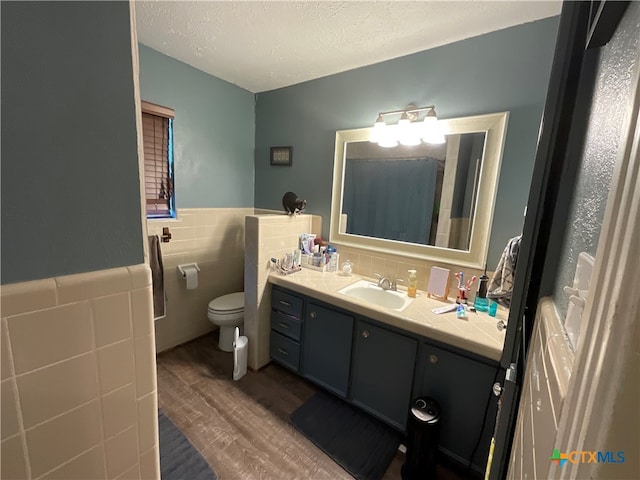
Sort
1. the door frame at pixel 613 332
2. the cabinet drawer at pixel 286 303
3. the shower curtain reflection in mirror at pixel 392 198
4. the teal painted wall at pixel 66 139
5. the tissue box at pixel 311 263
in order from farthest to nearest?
the tissue box at pixel 311 263, the cabinet drawer at pixel 286 303, the shower curtain reflection in mirror at pixel 392 198, the teal painted wall at pixel 66 139, the door frame at pixel 613 332

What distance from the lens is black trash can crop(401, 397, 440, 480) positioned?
129 centimetres

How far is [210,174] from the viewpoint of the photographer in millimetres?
2385

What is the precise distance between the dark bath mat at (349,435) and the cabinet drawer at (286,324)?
0.47m

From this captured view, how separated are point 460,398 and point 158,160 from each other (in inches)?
101

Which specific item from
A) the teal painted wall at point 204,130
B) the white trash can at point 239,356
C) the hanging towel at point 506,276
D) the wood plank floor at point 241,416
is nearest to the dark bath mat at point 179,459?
the wood plank floor at point 241,416

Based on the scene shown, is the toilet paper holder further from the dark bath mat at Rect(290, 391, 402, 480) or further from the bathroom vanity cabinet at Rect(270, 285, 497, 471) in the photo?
the dark bath mat at Rect(290, 391, 402, 480)

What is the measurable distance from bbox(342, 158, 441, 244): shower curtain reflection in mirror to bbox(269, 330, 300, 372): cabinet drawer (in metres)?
1.02

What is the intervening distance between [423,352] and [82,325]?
144 cm

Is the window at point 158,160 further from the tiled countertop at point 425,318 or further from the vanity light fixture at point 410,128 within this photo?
the vanity light fixture at point 410,128

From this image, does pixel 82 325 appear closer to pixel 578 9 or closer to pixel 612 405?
pixel 612 405

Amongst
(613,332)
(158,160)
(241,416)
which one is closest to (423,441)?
(241,416)

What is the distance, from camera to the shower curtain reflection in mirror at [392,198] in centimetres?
183

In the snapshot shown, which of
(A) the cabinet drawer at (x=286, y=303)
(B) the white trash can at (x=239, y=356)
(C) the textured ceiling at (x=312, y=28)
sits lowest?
(B) the white trash can at (x=239, y=356)

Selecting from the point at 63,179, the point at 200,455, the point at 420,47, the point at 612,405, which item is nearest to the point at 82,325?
the point at 63,179
